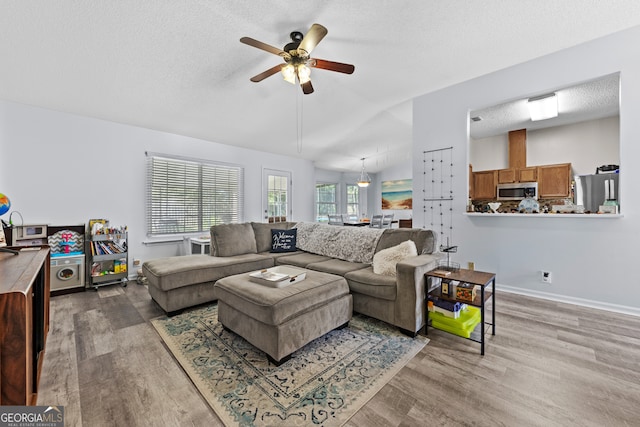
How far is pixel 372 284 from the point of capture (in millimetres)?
2467

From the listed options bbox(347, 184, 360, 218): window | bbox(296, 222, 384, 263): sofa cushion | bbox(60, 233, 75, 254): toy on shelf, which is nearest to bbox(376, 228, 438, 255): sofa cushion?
bbox(296, 222, 384, 263): sofa cushion

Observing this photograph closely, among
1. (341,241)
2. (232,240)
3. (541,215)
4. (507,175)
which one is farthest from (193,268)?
(507,175)

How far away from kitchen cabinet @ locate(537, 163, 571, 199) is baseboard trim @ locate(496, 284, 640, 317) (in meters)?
2.50

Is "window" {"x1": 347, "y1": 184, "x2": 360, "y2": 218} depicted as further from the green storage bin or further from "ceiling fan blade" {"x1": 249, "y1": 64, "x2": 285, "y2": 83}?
the green storage bin

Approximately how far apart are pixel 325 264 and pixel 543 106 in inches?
156

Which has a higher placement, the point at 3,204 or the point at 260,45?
the point at 260,45

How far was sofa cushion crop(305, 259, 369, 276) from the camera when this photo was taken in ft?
9.42

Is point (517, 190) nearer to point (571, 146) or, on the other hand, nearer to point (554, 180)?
point (554, 180)

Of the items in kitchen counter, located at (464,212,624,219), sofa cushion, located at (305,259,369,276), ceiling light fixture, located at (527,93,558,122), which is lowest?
sofa cushion, located at (305,259,369,276)


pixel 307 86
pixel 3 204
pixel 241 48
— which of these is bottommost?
pixel 3 204

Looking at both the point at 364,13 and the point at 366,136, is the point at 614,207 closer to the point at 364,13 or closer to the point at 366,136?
the point at 364,13

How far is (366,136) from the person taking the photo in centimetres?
608

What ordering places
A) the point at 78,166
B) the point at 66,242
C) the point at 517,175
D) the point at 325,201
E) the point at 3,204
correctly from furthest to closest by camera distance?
the point at 325,201
the point at 517,175
the point at 78,166
the point at 66,242
the point at 3,204

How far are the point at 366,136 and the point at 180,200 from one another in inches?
165
